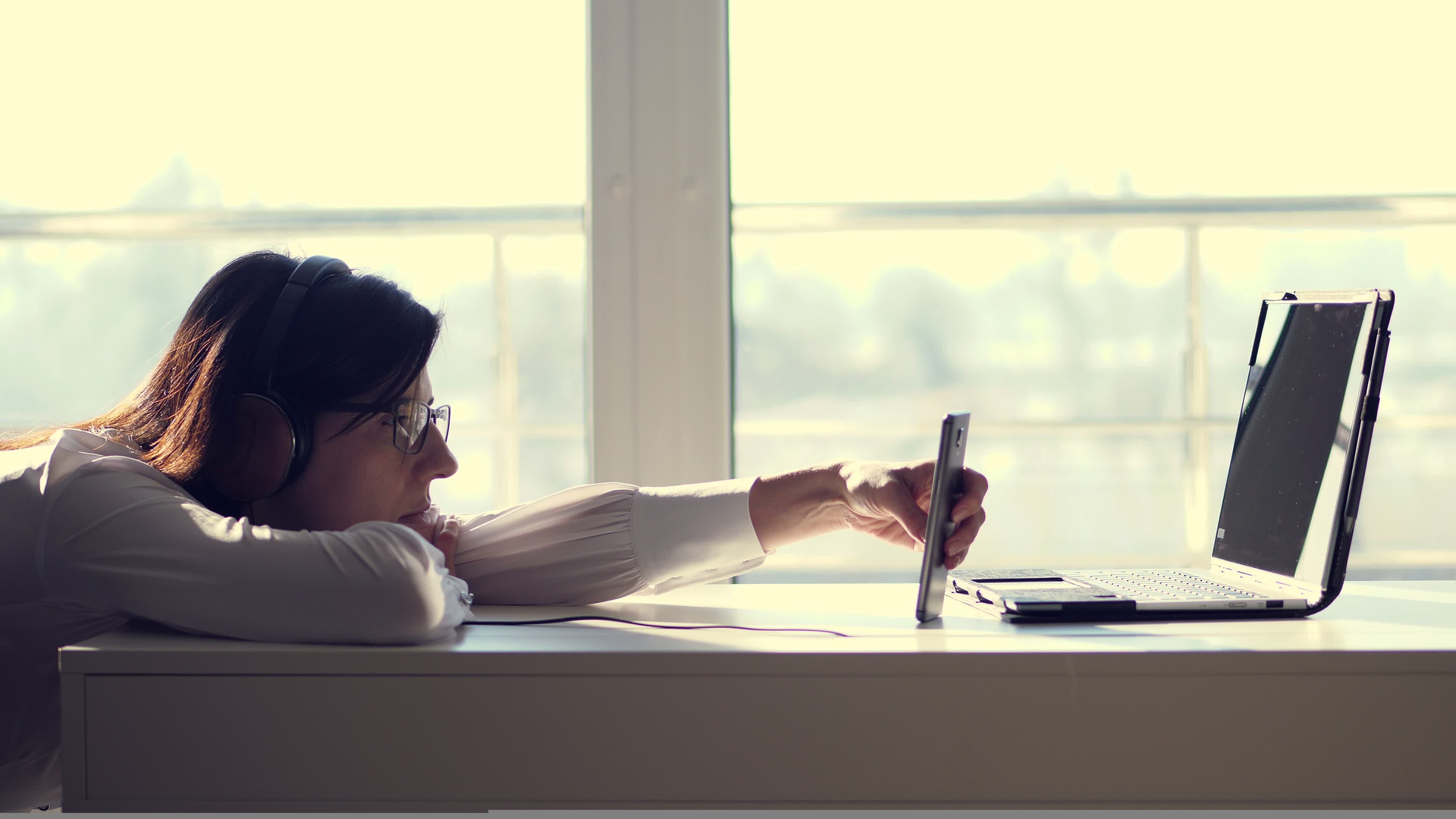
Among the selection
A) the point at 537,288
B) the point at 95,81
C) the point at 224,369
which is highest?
the point at 95,81

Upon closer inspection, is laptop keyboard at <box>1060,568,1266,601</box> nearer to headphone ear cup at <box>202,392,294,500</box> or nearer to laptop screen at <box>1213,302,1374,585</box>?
laptop screen at <box>1213,302,1374,585</box>

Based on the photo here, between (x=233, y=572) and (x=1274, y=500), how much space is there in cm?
92

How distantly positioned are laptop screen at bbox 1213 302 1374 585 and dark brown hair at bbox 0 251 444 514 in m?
0.82

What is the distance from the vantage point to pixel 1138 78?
1.88m

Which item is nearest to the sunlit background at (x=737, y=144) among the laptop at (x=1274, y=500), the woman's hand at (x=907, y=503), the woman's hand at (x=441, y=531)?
the woman's hand at (x=441, y=531)

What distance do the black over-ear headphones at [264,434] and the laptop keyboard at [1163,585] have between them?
0.73 m

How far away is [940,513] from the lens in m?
0.77

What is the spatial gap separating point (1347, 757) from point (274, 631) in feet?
2.40

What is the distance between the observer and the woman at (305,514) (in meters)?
0.67

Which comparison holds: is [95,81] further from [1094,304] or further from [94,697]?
[1094,304]

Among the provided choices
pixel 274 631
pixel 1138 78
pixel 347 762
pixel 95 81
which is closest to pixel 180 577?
pixel 274 631

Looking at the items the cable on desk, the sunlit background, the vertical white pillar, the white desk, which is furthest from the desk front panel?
the vertical white pillar

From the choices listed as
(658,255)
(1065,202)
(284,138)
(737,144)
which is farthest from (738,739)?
(284,138)

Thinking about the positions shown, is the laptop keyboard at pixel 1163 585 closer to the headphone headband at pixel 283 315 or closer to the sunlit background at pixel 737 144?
the sunlit background at pixel 737 144
